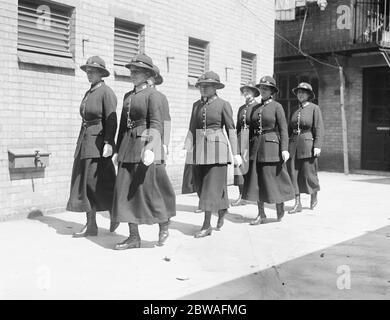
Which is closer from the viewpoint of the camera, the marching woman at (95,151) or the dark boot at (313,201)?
the marching woman at (95,151)

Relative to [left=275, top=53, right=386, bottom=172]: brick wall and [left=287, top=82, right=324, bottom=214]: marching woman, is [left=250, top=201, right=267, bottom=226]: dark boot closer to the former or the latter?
[left=287, top=82, right=324, bottom=214]: marching woman

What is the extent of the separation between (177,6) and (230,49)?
238 centimetres

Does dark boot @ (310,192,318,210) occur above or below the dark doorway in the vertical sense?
below

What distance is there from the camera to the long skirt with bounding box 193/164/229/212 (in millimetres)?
6988

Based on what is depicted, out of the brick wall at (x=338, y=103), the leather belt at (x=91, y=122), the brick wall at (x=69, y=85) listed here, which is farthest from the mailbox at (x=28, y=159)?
the brick wall at (x=338, y=103)

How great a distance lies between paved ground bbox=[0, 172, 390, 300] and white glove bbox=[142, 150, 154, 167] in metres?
0.98

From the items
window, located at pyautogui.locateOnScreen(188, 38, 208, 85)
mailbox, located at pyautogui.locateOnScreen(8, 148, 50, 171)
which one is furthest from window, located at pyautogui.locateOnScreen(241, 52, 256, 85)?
mailbox, located at pyautogui.locateOnScreen(8, 148, 50, 171)

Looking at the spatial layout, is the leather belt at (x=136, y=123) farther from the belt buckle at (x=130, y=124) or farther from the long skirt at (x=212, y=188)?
the long skirt at (x=212, y=188)

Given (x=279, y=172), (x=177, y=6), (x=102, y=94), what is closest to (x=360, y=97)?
(x=177, y=6)

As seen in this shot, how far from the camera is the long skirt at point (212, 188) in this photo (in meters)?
6.99

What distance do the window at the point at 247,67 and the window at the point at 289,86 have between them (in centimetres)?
467

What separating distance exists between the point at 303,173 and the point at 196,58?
3973 millimetres

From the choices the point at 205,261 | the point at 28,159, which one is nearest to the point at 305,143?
the point at 205,261

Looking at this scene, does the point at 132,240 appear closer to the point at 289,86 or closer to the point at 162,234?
the point at 162,234
